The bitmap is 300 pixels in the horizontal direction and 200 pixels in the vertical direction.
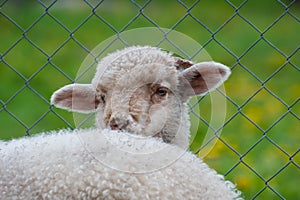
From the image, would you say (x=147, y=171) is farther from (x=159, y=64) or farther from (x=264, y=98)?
(x=264, y=98)

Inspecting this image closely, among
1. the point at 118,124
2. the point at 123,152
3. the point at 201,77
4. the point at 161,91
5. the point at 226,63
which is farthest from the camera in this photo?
the point at 226,63

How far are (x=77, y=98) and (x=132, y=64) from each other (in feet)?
1.47

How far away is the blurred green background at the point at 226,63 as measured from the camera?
450 centimetres

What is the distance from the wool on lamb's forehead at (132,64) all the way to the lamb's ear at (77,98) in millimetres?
83

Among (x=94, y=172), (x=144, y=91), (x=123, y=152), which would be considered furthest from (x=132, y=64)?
→ (x=94, y=172)

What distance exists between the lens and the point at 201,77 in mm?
3852

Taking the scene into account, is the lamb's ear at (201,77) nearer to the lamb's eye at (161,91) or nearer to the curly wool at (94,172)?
the lamb's eye at (161,91)

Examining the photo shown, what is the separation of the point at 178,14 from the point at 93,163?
9554 mm

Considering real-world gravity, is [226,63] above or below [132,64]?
below

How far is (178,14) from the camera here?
12.2 meters

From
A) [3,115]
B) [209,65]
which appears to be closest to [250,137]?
[3,115]

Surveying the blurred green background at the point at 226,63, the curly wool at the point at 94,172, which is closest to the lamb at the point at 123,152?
the curly wool at the point at 94,172

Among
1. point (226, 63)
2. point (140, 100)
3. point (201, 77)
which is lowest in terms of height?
point (226, 63)

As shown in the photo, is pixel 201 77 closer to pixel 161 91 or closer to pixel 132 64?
pixel 161 91
